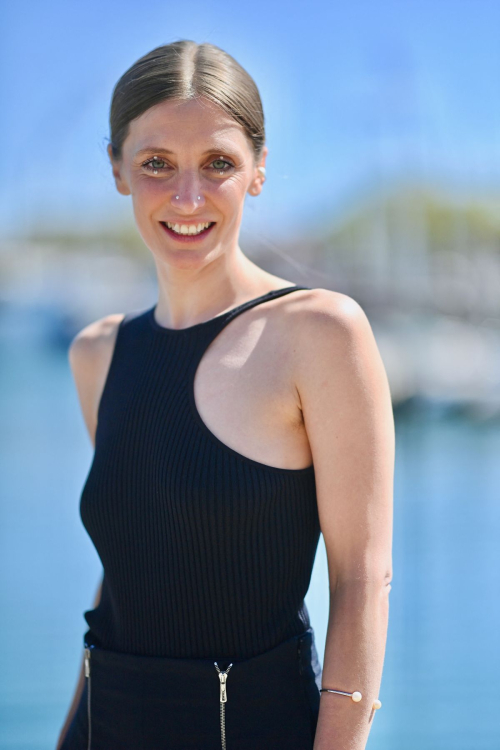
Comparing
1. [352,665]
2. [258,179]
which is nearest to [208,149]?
[258,179]

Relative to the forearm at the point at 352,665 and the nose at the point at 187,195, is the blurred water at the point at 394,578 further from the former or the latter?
the nose at the point at 187,195

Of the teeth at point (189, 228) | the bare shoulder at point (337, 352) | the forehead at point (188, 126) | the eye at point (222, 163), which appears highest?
the forehead at point (188, 126)

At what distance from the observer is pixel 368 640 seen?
1.11 metres

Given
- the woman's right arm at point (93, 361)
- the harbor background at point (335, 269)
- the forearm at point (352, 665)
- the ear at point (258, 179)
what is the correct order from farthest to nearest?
1. the harbor background at point (335, 269)
2. the woman's right arm at point (93, 361)
3. the ear at point (258, 179)
4. the forearm at point (352, 665)

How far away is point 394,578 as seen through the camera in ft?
14.8

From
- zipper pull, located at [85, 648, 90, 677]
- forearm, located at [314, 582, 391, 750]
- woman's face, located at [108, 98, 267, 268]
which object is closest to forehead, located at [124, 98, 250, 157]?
woman's face, located at [108, 98, 267, 268]

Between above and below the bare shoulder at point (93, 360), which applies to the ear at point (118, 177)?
above

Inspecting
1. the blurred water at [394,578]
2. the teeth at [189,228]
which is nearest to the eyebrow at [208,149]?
the teeth at [189,228]

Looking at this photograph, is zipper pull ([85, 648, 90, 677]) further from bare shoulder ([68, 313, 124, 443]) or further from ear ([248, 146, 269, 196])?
ear ([248, 146, 269, 196])

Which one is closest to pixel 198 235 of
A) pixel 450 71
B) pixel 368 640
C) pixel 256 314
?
pixel 256 314

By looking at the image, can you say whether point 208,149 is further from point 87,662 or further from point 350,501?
point 87,662

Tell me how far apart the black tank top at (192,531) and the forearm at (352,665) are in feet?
0.38

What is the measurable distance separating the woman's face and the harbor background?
9.8 inches

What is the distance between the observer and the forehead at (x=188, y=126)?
1277 millimetres
